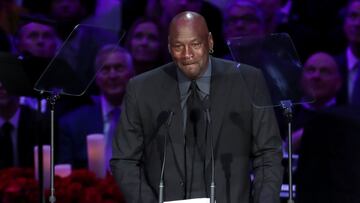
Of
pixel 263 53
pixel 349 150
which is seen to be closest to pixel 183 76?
pixel 263 53

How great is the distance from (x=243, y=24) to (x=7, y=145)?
189 cm

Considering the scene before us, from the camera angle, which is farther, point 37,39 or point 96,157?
point 37,39

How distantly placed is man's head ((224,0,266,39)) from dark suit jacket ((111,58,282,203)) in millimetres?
2120

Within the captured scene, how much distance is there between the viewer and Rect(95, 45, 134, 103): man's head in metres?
5.65

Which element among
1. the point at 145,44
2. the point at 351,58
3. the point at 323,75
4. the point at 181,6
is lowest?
the point at 323,75

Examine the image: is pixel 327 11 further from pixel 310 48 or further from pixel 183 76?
pixel 183 76

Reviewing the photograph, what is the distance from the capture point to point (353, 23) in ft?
18.2

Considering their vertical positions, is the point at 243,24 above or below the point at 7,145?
above

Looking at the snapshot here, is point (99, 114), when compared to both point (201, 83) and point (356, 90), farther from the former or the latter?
point (201, 83)

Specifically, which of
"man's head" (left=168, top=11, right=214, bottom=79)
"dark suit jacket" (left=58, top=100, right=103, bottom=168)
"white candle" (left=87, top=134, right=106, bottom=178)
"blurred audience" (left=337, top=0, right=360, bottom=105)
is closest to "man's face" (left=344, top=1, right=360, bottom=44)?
"blurred audience" (left=337, top=0, right=360, bottom=105)

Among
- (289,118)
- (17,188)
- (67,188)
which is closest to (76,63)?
(67,188)

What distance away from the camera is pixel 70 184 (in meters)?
4.20

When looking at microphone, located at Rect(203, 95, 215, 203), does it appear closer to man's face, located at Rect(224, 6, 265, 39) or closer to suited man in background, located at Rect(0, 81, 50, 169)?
man's face, located at Rect(224, 6, 265, 39)

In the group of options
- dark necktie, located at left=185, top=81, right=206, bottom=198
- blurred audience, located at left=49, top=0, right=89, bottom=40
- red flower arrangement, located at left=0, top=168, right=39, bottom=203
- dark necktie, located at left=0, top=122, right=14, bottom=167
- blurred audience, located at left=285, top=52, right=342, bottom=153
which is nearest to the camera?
dark necktie, located at left=185, top=81, right=206, bottom=198
